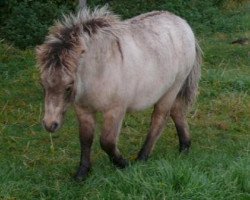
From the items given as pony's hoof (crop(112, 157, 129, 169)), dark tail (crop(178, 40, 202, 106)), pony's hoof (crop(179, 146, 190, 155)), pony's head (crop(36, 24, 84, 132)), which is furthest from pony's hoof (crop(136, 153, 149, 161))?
pony's head (crop(36, 24, 84, 132))

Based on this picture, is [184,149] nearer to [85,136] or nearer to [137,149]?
[137,149]

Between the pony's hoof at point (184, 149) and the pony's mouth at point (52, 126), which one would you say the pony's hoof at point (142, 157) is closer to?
the pony's hoof at point (184, 149)

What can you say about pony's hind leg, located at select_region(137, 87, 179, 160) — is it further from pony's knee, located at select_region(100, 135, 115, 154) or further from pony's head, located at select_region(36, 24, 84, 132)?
pony's head, located at select_region(36, 24, 84, 132)

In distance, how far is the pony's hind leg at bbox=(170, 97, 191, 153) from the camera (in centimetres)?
557

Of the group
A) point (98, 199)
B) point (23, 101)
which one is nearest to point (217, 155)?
point (98, 199)

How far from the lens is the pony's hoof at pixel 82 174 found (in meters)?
4.69

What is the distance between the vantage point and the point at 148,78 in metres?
4.69

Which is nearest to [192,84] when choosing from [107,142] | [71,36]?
[107,142]

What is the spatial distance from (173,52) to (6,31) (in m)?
5.11

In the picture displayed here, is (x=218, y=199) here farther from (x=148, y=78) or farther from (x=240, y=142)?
(x=240, y=142)

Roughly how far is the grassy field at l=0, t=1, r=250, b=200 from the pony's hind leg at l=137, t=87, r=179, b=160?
0.12m

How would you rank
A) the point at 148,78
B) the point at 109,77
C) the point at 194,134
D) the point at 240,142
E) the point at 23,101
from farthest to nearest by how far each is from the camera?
the point at 23,101 → the point at 194,134 → the point at 240,142 → the point at 148,78 → the point at 109,77

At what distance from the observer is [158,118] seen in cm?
527

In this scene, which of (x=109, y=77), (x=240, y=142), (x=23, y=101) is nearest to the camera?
(x=109, y=77)
